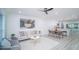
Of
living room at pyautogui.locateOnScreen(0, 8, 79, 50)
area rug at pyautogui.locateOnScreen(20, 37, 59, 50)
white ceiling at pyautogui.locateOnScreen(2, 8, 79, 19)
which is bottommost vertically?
area rug at pyautogui.locateOnScreen(20, 37, 59, 50)

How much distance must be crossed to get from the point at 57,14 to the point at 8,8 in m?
0.93

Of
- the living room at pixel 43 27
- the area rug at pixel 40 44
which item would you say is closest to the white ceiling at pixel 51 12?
the living room at pixel 43 27

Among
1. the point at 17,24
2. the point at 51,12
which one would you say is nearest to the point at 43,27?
the point at 51,12

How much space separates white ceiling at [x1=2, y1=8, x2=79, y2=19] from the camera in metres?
2.10

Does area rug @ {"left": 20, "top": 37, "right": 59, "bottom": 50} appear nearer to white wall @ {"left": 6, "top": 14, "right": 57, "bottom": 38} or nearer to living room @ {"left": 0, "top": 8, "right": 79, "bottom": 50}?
living room @ {"left": 0, "top": 8, "right": 79, "bottom": 50}

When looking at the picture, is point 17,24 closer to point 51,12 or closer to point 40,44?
point 40,44

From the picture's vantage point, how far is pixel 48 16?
6.95ft

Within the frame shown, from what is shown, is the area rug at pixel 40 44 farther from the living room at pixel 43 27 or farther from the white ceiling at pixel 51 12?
the white ceiling at pixel 51 12

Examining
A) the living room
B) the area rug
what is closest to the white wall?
the living room

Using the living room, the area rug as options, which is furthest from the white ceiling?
the area rug

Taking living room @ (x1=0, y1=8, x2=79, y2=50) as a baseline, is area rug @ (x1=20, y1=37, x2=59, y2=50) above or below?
below
